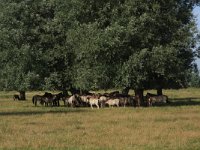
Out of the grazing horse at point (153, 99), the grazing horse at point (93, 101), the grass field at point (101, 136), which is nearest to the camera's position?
the grass field at point (101, 136)

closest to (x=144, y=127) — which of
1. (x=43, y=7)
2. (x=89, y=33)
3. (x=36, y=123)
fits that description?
(x=36, y=123)

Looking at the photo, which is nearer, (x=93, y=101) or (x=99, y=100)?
(x=99, y=100)

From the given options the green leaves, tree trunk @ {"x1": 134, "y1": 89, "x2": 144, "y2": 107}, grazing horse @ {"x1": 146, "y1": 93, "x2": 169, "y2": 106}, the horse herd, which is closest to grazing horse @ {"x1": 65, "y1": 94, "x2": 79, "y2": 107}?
the horse herd

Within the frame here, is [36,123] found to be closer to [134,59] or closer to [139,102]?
[134,59]

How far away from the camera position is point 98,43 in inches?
1822

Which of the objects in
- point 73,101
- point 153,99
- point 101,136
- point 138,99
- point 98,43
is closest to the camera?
point 101,136

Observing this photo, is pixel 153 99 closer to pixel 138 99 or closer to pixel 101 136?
pixel 138 99

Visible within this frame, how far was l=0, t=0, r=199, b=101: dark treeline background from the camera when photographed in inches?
1818

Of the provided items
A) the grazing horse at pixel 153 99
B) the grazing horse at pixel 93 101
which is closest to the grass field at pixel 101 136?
the grazing horse at pixel 93 101

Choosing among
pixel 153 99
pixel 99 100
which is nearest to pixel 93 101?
pixel 99 100

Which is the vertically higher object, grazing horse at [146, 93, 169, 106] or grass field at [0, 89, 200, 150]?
grazing horse at [146, 93, 169, 106]

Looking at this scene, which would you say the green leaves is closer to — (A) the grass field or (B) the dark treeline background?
(B) the dark treeline background

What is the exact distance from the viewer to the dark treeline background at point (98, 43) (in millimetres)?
46188

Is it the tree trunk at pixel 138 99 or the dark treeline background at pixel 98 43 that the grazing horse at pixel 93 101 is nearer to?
the dark treeline background at pixel 98 43
